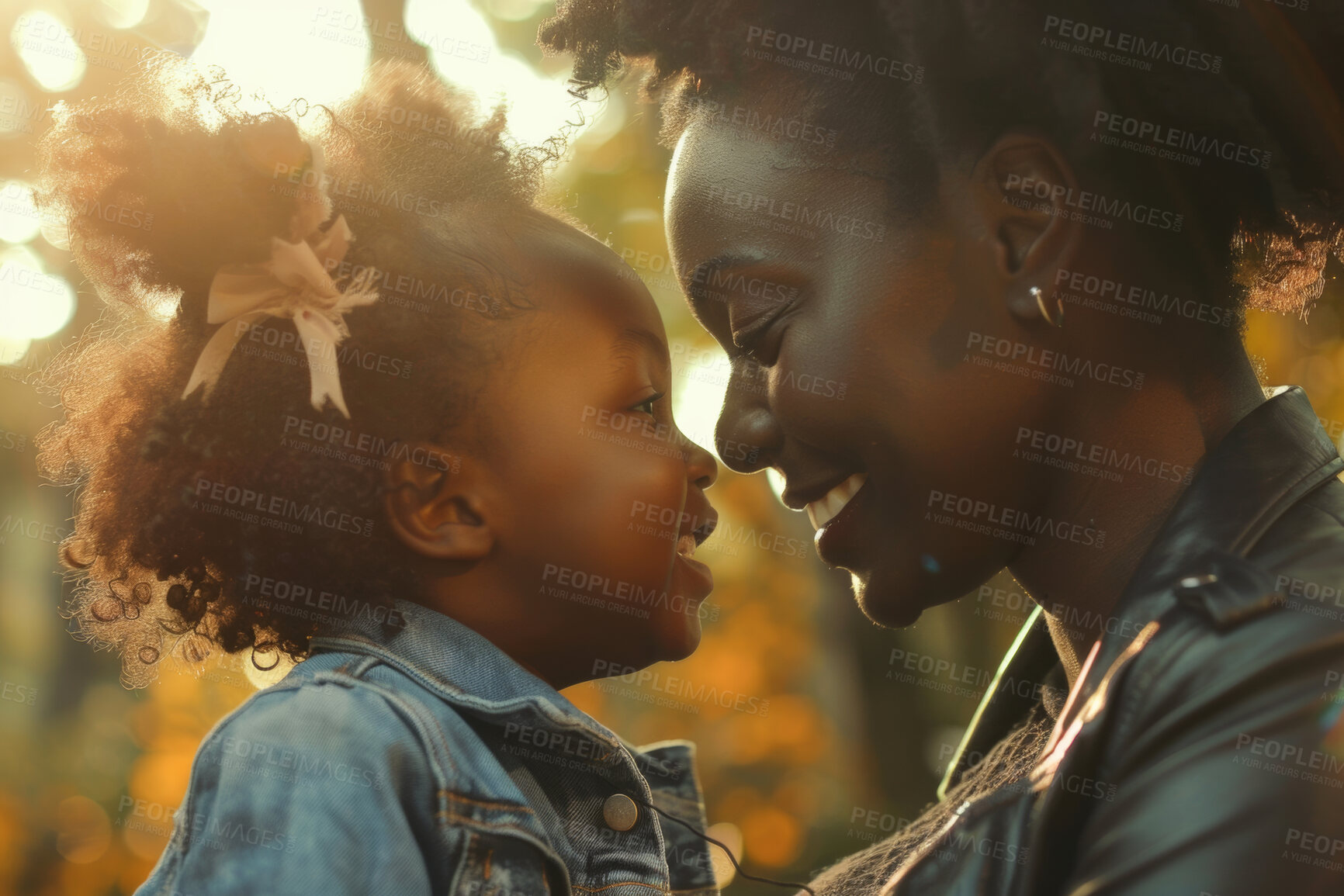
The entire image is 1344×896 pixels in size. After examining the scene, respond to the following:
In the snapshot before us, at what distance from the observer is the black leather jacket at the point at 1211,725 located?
1.44 meters

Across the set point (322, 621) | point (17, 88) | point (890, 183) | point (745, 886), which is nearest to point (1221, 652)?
point (890, 183)

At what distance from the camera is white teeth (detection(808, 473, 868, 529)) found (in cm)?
229

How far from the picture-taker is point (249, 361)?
2.34m

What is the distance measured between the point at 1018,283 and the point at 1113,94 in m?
0.43

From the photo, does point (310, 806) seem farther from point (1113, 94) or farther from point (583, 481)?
point (1113, 94)

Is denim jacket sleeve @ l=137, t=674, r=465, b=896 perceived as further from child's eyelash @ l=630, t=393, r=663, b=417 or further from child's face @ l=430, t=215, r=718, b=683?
child's eyelash @ l=630, t=393, r=663, b=417

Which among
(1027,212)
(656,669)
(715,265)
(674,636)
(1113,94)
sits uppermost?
(1113,94)

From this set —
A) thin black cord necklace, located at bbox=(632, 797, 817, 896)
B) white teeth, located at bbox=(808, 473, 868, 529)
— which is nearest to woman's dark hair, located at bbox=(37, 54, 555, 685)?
thin black cord necklace, located at bbox=(632, 797, 817, 896)

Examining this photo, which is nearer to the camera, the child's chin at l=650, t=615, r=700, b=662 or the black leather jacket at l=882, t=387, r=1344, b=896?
the black leather jacket at l=882, t=387, r=1344, b=896

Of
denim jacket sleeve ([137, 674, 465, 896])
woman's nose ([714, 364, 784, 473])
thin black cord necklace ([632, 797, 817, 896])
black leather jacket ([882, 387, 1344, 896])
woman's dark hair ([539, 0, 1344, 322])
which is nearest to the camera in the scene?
black leather jacket ([882, 387, 1344, 896])

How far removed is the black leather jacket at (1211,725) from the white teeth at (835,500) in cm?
62

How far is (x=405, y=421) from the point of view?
2359mm

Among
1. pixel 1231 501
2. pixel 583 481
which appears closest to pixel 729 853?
pixel 583 481

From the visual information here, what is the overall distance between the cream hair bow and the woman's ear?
1376 mm
